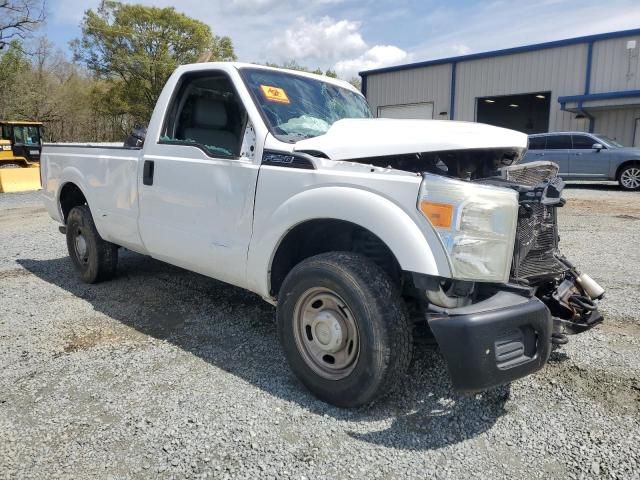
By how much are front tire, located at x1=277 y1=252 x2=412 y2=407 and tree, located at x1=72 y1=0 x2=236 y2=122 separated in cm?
3813

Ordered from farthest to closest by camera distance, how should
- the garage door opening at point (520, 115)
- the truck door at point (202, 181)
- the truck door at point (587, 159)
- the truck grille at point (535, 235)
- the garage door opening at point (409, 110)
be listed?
1. the garage door opening at point (520, 115)
2. the garage door opening at point (409, 110)
3. the truck door at point (587, 159)
4. the truck door at point (202, 181)
5. the truck grille at point (535, 235)

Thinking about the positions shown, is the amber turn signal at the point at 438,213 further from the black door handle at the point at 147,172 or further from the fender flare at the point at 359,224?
the black door handle at the point at 147,172

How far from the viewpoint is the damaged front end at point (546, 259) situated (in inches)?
115

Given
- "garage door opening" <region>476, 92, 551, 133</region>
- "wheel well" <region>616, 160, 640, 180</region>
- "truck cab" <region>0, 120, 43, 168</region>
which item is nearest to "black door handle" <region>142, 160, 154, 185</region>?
"wheel well" <region>616, 160, 640, 180</region>

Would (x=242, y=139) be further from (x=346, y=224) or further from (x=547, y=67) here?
(x=547, y=67)

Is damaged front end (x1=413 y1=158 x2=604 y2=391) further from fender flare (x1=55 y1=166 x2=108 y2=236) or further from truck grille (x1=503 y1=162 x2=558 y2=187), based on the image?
fender flare (x1=55 y1=166 x2=108 y2=236)

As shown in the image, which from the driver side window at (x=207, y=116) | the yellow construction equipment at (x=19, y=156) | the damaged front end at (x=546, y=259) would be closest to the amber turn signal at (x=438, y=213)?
the damaged front end at (x=546, y=259)

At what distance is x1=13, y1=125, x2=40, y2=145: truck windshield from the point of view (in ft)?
72.5

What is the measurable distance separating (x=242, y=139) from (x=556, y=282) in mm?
2293

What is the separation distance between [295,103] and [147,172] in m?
1.39

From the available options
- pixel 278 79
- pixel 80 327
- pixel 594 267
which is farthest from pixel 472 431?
pixel 594 267

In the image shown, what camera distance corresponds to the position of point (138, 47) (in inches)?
1528

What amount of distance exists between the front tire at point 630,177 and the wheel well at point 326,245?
551 inches

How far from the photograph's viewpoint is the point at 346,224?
3.09 meters
